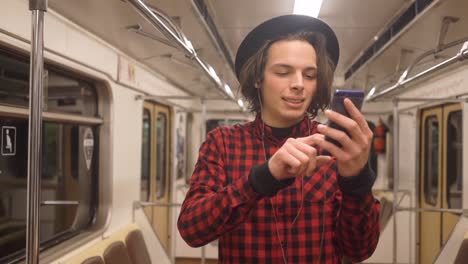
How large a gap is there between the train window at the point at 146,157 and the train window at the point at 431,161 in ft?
11.2

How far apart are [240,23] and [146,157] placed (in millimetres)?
2430

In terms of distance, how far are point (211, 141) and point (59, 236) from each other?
2.39m

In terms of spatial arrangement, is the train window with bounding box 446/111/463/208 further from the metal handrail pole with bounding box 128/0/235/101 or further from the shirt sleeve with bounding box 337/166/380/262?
the shirt sleeve with bounding box 337/166/380/262

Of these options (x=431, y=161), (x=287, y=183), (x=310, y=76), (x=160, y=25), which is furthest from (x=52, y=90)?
(x=431, y=161)

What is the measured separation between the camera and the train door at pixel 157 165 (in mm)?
5152

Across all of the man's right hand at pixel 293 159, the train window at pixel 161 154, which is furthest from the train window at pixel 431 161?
the man's right hand at pixel 293 159

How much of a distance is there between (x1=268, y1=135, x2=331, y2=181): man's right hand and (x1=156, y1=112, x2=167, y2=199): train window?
4912 mm

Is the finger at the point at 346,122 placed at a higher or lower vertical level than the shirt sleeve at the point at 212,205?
higher

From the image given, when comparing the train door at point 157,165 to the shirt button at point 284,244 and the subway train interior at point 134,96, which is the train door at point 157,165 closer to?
the subway train interior at point 134,96

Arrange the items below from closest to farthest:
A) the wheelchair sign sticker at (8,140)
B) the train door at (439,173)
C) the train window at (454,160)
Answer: the wheelchair sign sticker at (8,140) → the train window at (454,160) → the train door at (439,173)

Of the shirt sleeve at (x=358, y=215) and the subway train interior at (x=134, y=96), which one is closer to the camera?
the shirt sleeve at (x=358, y=215)

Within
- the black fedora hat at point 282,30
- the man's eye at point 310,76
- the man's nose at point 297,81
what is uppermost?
the black fedora hat at point 282,30

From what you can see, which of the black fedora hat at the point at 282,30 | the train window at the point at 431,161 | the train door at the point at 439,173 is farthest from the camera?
the train window at the point at 431,161

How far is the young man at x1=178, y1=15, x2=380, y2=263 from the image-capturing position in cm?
84
